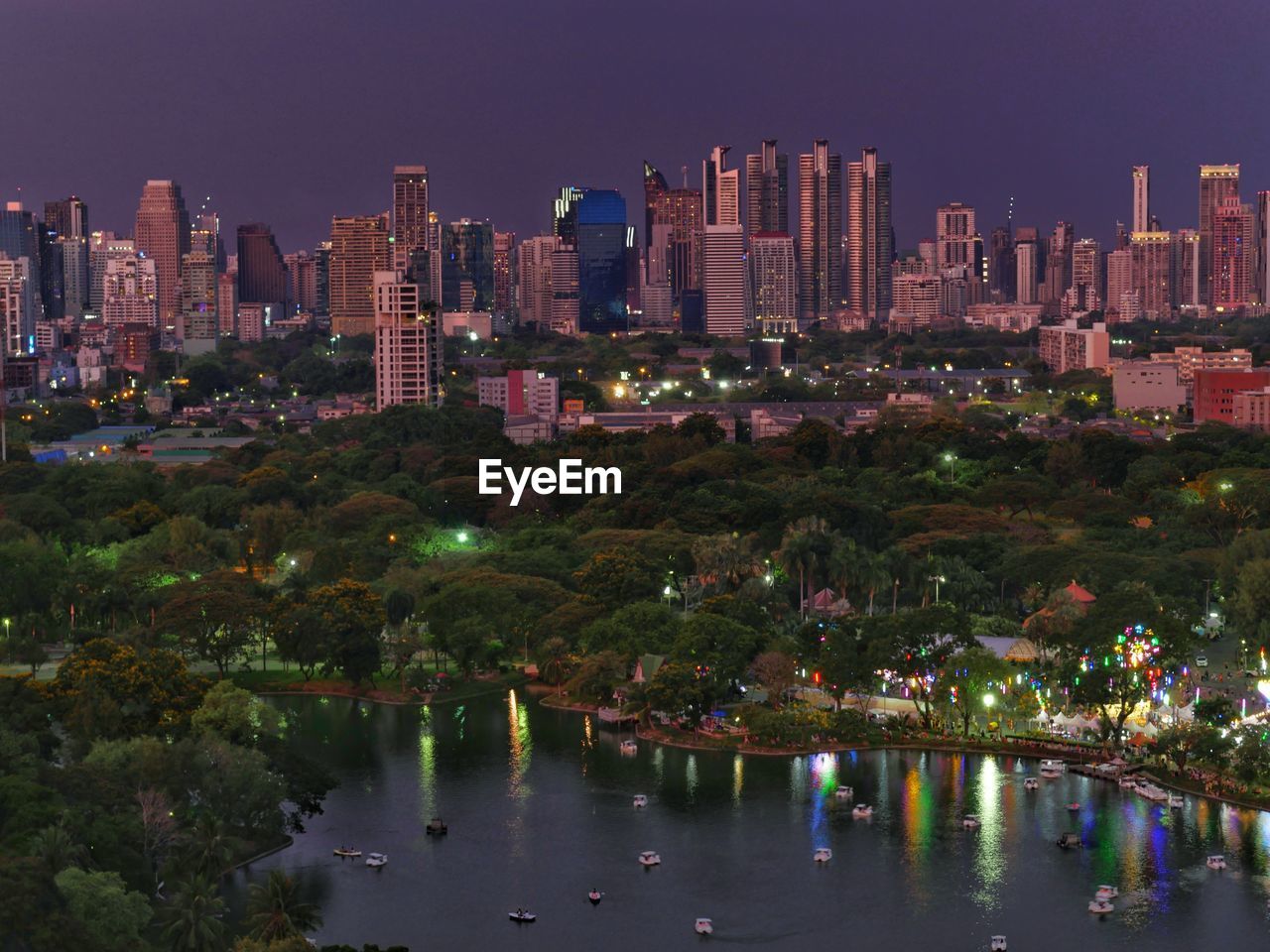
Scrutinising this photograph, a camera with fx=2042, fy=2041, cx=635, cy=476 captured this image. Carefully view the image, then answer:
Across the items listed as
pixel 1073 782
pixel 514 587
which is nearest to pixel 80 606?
pixel 514 587

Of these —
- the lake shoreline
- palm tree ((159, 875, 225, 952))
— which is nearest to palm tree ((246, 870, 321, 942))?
palm tree ((159, 875, 225, 952))

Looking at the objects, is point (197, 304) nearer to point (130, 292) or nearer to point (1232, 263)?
point (130, 292)

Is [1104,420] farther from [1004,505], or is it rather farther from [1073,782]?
[1073,782]

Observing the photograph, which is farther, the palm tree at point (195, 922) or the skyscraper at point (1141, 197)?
the skyscraper at point (1141, 197)

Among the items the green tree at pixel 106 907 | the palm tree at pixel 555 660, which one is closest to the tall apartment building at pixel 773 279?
the palm tree at pixel 555 660

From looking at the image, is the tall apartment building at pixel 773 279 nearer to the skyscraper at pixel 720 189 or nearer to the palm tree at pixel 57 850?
the skyscraper at pixel 720 189

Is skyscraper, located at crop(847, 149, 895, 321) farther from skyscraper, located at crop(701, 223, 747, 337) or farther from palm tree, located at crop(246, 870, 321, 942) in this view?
palm tree, located at crop(246, 870, 321, 942)
